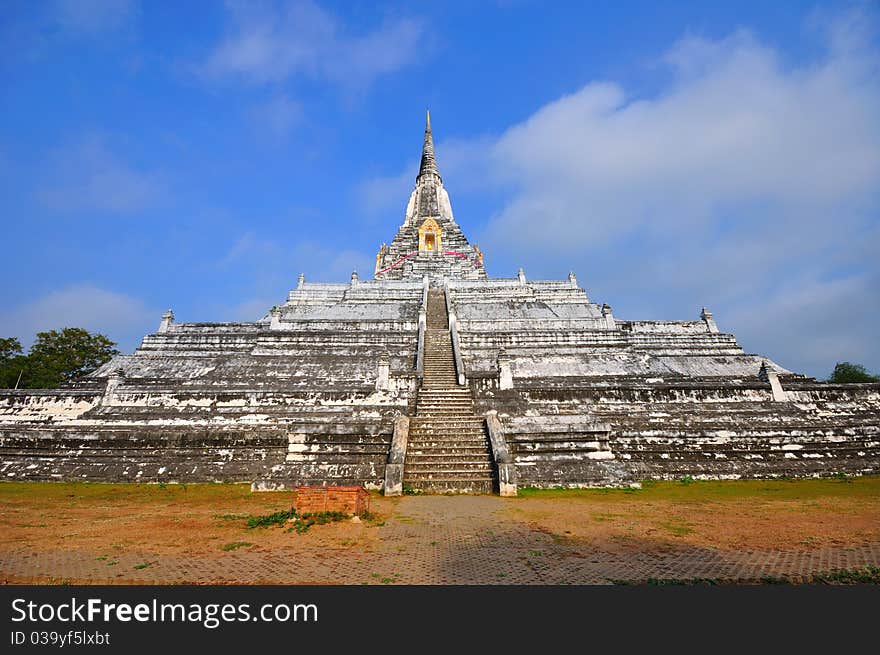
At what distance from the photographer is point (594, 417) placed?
14930 mm

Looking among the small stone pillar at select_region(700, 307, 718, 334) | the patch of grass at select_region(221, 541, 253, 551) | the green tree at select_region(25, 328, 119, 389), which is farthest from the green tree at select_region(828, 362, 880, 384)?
the green tree at select_region(25, 328, 119, 389)

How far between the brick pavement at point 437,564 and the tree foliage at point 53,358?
38583 millimetres

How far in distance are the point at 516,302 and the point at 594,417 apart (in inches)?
659

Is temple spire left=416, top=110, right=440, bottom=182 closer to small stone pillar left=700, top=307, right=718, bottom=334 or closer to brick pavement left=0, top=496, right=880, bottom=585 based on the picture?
small stone pillar left=700, top=307, right=718, bottom=334

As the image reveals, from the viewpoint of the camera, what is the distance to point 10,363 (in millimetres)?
35625

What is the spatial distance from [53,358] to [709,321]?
50.0 metres

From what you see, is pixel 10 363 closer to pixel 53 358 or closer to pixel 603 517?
pixel 53 358

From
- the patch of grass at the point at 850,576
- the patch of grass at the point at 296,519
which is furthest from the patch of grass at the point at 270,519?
the patch of grass at the point at 850,576

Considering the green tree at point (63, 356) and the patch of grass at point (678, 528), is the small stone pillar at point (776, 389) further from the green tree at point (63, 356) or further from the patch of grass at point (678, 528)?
the green tree at point (63, 356)

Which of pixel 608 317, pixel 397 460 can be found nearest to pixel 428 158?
pixel 608 317

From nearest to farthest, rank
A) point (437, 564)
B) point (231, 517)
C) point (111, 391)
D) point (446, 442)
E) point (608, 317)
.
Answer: point (437, 564) → point (231, 517) → point (446, 442) → point (111, 391) → point (608, 317)

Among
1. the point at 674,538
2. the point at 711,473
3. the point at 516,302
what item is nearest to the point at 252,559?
the point at 674,538

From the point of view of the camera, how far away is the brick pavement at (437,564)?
17.9 ft

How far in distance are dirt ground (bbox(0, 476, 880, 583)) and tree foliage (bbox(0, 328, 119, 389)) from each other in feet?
101
